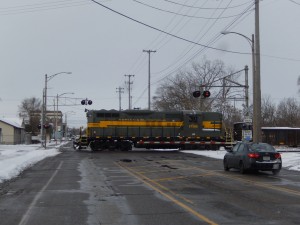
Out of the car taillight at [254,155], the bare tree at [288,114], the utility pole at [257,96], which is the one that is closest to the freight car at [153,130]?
the utility pole at [257,96]

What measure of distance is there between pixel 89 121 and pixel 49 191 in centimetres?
3499

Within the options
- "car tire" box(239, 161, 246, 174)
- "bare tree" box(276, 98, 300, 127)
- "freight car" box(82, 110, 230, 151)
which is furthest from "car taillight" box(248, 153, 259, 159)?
"bare tree" box(276, 98, 300, 127)

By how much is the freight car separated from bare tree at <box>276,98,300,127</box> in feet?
195

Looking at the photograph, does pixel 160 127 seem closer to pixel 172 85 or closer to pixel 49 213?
pixel 172 85

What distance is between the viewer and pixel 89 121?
49250 mm

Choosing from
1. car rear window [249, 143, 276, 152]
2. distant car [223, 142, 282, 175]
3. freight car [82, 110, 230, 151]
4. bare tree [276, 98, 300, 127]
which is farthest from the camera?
bare tree [276, 98, 300, 127]

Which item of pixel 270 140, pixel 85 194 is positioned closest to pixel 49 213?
pixel 85 194

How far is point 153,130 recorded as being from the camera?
5019 cm

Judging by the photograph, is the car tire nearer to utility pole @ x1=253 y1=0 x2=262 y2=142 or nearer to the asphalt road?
the asphalt road

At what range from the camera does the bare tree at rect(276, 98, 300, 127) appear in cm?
10718

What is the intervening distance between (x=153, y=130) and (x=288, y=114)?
7294cm

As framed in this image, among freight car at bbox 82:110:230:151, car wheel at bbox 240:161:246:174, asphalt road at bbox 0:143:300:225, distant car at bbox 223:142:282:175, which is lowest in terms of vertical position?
asphalt road at bbox 0:143:300:225

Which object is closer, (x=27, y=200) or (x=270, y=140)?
(x=27, y=200)

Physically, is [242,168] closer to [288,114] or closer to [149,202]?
[149,202]
